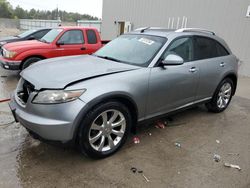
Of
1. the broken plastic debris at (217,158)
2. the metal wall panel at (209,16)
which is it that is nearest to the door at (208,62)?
the broken plastic debris at (217,158)

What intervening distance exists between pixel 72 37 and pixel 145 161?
5410 millimetres

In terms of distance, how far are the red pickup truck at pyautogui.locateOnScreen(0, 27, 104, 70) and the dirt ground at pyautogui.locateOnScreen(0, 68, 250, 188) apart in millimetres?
2812

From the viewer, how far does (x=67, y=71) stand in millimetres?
2934

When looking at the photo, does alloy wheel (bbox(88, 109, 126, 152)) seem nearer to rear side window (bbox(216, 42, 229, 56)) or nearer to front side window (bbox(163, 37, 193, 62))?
front side window (bbox(163, 37, 193, 62))

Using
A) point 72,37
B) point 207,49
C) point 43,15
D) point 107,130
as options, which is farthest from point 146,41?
point 43,15

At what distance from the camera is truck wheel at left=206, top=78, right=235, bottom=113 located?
14.9 feet

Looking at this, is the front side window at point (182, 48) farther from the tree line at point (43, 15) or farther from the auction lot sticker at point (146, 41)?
the tree line at point (43, 15)

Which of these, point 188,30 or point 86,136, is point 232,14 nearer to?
point 188,30

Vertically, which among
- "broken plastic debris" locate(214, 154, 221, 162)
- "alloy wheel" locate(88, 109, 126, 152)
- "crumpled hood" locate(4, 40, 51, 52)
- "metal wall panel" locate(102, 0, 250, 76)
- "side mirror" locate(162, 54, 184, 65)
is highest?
"metal wall panel" locate(102, 0, 250, 76)

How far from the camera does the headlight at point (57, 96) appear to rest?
98.3 inches

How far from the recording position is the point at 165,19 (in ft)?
37.8

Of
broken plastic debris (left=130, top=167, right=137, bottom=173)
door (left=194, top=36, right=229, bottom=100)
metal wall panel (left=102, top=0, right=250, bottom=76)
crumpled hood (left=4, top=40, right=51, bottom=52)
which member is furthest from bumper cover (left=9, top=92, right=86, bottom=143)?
metal wall panel (left=102, top=0, right=250, bottom=76)

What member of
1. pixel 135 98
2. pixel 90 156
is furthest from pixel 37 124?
pixel 135 98

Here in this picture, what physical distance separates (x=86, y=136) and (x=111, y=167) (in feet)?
1.72
